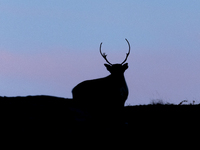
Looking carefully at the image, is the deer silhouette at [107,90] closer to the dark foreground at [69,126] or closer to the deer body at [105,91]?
the deer body at [105,91]

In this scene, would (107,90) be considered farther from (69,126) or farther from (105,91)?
(69,126)

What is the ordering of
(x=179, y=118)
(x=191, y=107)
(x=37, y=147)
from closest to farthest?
1. (x=37, y=147)
2. (x=179, y=118)
3. (x=191, y=107)

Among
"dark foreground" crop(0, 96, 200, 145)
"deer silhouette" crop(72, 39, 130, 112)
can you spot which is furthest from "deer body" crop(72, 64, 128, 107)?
"dark foreground" crop(0, 96, 200, 145)

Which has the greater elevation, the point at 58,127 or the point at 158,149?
the point at 58,127

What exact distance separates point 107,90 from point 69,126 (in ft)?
22.5

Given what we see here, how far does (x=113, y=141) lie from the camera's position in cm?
1054

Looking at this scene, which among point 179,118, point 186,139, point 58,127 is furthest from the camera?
point 179,118

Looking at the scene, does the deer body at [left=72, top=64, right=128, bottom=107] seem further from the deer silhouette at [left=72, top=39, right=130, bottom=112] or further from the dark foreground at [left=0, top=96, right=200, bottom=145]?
the dark foreground at [left=0, top=96, right=200, bottom=145]

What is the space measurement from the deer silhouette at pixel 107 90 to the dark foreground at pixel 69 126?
8.71ft

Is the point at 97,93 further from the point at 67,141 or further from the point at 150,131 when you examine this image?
the point at 67,141

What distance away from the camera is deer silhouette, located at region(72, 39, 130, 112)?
16.3m

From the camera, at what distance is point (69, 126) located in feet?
32.7

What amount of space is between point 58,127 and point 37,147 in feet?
2.90

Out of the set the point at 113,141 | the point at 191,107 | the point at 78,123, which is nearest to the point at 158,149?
the point at 113,141
